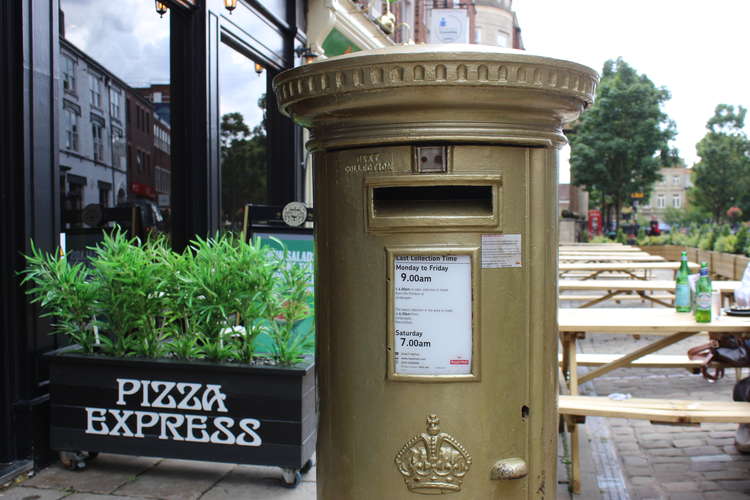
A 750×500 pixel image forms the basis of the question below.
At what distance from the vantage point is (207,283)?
12.6 ft

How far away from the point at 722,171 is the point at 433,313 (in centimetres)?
5548

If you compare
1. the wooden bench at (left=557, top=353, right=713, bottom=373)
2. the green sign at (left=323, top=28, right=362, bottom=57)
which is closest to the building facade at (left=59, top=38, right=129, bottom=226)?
the wooden bench at (left=557, top=353, right=713, bottom=373)

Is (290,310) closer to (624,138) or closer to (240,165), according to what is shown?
(240,165)

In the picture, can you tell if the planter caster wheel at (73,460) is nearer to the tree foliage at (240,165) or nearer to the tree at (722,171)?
the tree foliage at (240,165)

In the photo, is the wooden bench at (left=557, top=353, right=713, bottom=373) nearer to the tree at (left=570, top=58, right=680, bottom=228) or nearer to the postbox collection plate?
the postbox collection plate

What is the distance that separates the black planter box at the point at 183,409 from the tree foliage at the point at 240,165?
305cm

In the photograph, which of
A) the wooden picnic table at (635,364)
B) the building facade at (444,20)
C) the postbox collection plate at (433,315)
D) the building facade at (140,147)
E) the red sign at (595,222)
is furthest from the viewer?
the red sign at (595,222)

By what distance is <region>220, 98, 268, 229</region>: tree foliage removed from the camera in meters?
7.09

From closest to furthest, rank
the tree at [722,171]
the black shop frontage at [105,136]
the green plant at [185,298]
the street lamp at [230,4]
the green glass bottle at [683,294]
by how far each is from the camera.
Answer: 1. the green plant at [185,298]
2. the black shop frontage at [105,136]
3. the green glass bottle at [683,294]
4. the street lamp at [230,4]
5. the tree at [722,171]

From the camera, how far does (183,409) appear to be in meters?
3.88

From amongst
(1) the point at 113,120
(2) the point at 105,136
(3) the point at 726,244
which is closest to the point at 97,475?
(2) the point at 105,136

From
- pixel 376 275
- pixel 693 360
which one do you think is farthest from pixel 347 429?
pixel 693 360

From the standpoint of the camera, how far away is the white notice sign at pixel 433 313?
6.10 ft

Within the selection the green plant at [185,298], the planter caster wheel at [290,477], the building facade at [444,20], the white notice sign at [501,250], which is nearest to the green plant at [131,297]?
the green plant at [185,298]
